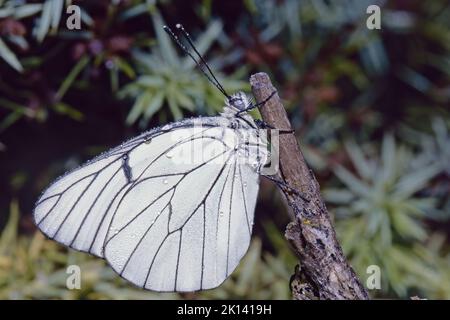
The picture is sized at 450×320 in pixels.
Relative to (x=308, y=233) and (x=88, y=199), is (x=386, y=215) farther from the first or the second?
(x=88, y=199)

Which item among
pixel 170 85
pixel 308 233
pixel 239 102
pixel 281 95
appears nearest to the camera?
pixel 308 233

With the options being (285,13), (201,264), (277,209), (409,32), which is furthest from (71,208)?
(409,32)

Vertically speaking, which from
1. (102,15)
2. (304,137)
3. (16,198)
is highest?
(102,15)

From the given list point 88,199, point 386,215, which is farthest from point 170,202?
point 386,215

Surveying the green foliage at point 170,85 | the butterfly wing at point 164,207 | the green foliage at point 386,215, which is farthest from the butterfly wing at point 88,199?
the green foliage at point 386,215

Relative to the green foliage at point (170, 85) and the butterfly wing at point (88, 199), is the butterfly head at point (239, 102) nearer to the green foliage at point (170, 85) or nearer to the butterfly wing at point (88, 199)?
the butterfly wing at point (88, 199)
